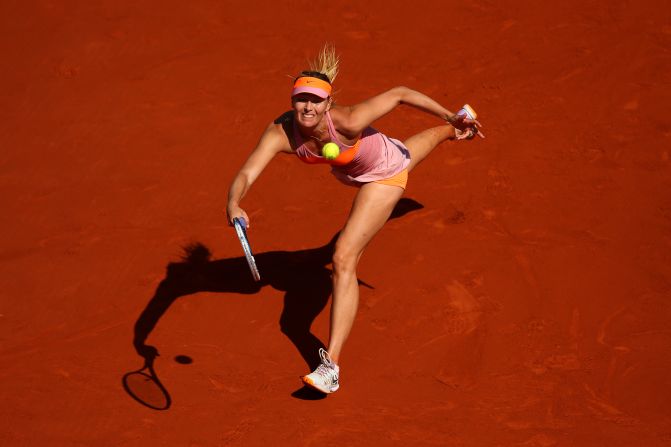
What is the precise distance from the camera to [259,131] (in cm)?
986

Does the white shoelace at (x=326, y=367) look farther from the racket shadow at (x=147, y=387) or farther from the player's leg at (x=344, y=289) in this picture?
the racket shadow at (x=147, y=387)

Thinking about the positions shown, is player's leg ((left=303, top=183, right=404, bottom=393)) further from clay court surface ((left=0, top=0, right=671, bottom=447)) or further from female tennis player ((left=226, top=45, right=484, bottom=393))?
clay court surface ((left=0, top=0, right=671, bottom=447))

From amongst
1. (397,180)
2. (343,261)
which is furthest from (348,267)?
(397,180)

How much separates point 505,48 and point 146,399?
5.64 m

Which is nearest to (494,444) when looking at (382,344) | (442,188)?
(382,344)

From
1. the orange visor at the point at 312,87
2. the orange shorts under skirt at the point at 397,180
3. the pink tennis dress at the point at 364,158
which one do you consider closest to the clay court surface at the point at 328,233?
the orange shorts under skirt at the point at 397,180

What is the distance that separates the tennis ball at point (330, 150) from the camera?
6621 mm

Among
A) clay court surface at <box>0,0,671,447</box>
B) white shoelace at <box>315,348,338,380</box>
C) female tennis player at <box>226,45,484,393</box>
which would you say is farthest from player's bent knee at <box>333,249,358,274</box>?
clay court surface at <box>0,0,671,447</box>

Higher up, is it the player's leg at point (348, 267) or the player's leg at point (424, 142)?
the player's leg at point (424, 142)

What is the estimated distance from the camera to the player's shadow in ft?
24.6

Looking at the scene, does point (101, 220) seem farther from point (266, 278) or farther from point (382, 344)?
point (382, 344)

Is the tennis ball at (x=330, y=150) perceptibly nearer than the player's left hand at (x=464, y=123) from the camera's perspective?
Yes

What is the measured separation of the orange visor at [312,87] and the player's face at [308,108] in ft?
0.11

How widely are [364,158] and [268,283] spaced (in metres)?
1.65
